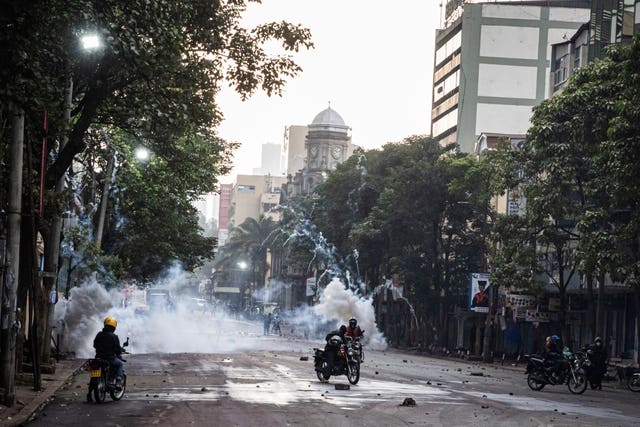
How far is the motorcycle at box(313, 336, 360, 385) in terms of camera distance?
93.2 ft

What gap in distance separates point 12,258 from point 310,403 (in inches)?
237

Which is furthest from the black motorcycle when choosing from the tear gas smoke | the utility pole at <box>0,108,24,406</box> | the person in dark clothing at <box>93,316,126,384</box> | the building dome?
the building dome

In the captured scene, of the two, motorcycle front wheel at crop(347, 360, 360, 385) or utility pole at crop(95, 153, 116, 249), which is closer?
motorcycle front wheel at crop(347, 360, 360, 385)

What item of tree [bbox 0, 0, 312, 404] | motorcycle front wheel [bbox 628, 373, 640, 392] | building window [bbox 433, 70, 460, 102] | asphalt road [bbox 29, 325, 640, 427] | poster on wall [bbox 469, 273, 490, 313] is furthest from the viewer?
building window [bbox 433, 70, 460, 102]

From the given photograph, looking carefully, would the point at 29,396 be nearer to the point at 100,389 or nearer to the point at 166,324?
the point at 100,389

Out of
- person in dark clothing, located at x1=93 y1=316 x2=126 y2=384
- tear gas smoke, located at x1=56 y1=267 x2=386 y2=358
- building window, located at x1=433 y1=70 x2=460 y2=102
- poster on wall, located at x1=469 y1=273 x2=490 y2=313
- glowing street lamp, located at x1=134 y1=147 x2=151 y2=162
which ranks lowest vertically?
tear gas smoke, located at x1=56 y1=267 x2=386 y2=358

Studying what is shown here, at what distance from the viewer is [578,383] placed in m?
31.8

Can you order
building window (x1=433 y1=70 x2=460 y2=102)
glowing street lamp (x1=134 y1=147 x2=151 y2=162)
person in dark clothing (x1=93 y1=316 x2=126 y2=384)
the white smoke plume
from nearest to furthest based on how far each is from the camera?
person in dark clothing (x1=93 y1=316 x2=126 y2=384) < glowing street lamp (x1=134 y1=147 x2=151 y2=162) < the white smoke plume < building window (x1=433 y1=70 x2=460 y2=102)

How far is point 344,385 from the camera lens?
86.0 feet

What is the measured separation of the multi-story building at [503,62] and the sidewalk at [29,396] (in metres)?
67.8

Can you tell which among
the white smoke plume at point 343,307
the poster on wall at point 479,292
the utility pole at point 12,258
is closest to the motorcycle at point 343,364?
the utility pole at point 12,258

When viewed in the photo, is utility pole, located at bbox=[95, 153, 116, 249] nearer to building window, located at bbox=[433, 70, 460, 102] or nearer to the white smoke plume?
the white smoke plume

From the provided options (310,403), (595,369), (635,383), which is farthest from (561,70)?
(310,403)

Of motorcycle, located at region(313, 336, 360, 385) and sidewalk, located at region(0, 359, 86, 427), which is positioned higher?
motorcycle, located at region(313, 336, 360, 385)
